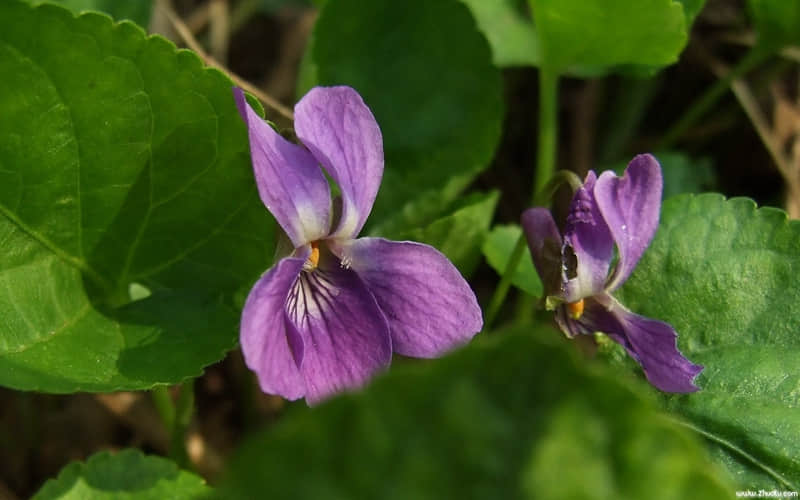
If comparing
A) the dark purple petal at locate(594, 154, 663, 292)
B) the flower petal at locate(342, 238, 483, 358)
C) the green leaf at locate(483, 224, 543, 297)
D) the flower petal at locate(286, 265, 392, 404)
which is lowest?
the green leaf at locate(483, 224, 543, 297)

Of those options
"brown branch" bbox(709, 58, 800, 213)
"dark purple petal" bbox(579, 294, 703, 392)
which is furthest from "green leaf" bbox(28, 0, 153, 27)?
"brown branch" bbox(709, 58, 800, 213)

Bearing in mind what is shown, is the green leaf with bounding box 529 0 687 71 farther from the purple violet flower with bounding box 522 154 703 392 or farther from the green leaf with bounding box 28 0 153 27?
the green leaf with bounding box 28 0 153 27

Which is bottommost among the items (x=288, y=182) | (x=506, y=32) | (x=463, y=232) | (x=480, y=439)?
(x=463, y=232)

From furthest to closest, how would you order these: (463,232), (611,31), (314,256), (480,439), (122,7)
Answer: (122,7) → (611,31) → (463,232) → (314,256) → (480,439)

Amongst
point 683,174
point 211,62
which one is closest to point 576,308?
point 211,62

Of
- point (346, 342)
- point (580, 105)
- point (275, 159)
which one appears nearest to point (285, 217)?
point (275, 159)

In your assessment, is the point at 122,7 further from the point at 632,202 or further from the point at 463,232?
the point at 632,202

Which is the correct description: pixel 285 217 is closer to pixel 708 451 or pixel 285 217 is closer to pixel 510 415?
pixel 510 415
